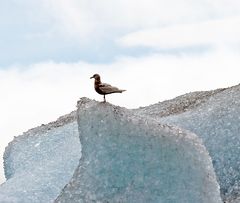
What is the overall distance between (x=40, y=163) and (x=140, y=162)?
821 cm

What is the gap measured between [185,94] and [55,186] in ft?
25.0

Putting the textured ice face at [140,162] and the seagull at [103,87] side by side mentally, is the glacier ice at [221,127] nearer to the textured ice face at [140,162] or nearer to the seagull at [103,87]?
the textured ice face at [140,162]

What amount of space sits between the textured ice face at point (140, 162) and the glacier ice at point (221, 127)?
3.50m

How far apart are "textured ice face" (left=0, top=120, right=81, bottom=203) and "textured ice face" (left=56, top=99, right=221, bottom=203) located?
490 cm

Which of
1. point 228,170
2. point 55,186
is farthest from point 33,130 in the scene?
point 228,170

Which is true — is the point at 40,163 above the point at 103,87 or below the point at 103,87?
below

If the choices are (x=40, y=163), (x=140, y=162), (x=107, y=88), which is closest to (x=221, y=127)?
(x=140, y=162)

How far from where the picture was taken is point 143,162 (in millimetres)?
14938

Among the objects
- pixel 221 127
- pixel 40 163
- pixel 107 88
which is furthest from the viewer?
pixel 40 163

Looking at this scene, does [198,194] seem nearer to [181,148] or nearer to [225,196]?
[181,148]

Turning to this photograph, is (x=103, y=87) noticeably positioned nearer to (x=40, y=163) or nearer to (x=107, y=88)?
(x=107, y=88)

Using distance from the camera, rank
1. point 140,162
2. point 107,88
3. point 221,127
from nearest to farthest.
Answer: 1. point 107,88
2. point 140,162
3. point 221,127

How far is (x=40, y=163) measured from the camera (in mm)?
22719

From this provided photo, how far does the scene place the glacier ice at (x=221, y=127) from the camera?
18859mm
